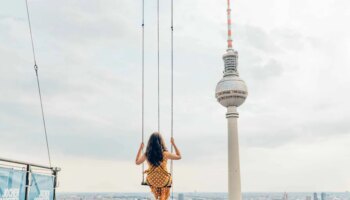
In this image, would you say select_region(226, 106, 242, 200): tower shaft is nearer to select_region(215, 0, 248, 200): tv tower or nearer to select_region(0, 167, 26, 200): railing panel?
select_region(215, 0, 248, 200): tv tower

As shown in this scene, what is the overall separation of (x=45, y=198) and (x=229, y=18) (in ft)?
319

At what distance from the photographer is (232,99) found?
3637 inches

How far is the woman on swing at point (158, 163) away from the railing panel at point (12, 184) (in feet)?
7.64

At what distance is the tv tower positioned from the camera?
9331 cm

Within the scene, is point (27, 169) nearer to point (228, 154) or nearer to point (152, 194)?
point (152, 194)

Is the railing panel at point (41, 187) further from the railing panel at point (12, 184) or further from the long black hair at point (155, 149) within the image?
the long black hair at point (155, 149)

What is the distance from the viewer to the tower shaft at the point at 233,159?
318 feet

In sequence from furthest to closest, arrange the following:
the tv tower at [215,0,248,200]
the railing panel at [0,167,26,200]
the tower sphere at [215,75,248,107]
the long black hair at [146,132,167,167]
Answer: the tv tower at [215,0,248,200] → the tower sphere at [215,75,248,107] → the railing panel at [0,167,26,200] → the long black hair at [146,132,167,167]

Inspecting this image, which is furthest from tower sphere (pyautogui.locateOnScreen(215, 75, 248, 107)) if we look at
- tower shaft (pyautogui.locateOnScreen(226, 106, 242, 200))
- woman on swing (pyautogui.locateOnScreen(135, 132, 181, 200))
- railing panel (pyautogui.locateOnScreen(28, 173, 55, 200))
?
woman on swing (pyautogui.locateOnScreen(135, 132, 181, 200))

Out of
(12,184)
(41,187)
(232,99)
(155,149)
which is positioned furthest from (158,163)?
(232,99)

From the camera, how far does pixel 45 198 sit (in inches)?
322

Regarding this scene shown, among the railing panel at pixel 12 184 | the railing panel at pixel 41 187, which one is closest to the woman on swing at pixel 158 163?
the railing panel at pixel 12 184

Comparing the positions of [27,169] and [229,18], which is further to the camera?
[229,18]

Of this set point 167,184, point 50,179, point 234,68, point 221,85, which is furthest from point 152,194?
point 234,68
